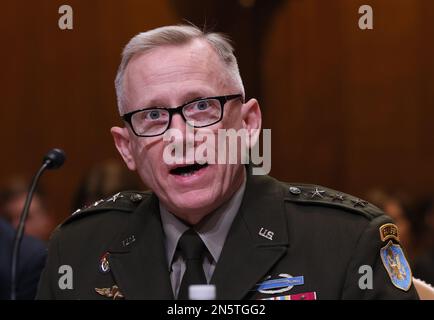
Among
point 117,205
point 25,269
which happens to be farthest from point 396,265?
point 25,269

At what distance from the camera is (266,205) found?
2182 mm

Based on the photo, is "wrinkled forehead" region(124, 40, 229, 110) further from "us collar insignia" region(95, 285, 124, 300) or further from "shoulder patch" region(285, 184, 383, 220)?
"us collar insignia" region(95, 285, 124, 300)

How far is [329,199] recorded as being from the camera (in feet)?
7.20

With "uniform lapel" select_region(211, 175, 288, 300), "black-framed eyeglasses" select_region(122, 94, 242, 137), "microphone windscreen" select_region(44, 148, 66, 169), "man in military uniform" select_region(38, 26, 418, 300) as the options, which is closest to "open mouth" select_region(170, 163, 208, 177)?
"man in military uniform" select_region(38, 26, 418, 300)

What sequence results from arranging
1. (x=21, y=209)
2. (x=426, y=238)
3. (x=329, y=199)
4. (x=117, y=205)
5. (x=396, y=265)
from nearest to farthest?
(x=396, y=265)
(x=329, y=199)
(x=117, y=205)
(x=21, y=209)
(x=426, y=238)

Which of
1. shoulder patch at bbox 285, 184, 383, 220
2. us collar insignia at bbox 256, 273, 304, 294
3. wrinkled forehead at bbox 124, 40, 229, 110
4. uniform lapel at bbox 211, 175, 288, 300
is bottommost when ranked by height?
us collar insignia at bbox 256, 273, 304, 294

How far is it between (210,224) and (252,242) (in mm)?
128

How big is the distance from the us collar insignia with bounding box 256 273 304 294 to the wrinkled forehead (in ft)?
1.71

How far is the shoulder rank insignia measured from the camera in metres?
1.94

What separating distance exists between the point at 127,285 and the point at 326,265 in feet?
1.76

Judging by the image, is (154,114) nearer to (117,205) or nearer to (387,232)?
(117,205)

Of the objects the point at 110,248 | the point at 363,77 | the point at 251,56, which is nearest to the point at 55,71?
the point at 251,56

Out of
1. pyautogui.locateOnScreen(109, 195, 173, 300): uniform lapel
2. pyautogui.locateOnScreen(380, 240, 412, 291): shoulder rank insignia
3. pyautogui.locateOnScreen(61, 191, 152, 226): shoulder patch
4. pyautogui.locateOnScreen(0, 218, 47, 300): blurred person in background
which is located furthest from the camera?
pyautogui.locateOnScreen(0, 218, 47, 300): blurred person in background

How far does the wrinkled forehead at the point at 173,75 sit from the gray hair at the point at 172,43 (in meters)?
0.01
